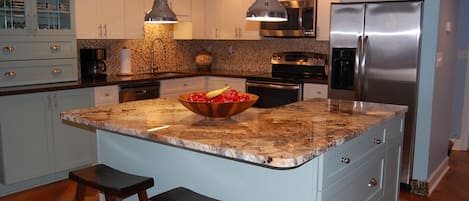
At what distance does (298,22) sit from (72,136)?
2655 mm

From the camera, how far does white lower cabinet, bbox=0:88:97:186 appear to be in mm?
3656

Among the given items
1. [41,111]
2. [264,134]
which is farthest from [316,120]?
[41,111]

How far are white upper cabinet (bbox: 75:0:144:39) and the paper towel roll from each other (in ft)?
0.80

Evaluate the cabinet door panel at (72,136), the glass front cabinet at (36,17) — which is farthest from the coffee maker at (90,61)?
the cabinet door panel at (72,136)

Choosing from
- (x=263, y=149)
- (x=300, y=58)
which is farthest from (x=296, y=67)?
(x=263, y=149)

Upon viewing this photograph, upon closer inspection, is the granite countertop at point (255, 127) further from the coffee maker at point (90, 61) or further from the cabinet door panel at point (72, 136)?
the coffee maker at point (90, 61)

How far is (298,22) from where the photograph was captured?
484cm

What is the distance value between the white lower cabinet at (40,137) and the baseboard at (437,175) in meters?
3.23

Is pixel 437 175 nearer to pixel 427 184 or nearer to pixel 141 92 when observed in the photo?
pixel 427 184

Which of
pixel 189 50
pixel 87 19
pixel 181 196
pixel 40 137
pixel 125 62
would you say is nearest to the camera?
pixel 181 196

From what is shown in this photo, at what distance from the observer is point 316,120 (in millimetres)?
2367

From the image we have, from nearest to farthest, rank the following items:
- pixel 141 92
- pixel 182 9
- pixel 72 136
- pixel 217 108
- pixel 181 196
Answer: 1. pixel 181 196
2. pixel 217 108
3. pixel 72 136
4. pixel 141 92
5. pixel 182 9

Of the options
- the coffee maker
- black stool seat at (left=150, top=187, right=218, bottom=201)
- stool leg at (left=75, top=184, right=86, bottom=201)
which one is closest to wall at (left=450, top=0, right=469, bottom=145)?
the coffee maker

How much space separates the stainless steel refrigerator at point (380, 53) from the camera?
3.75 meters
